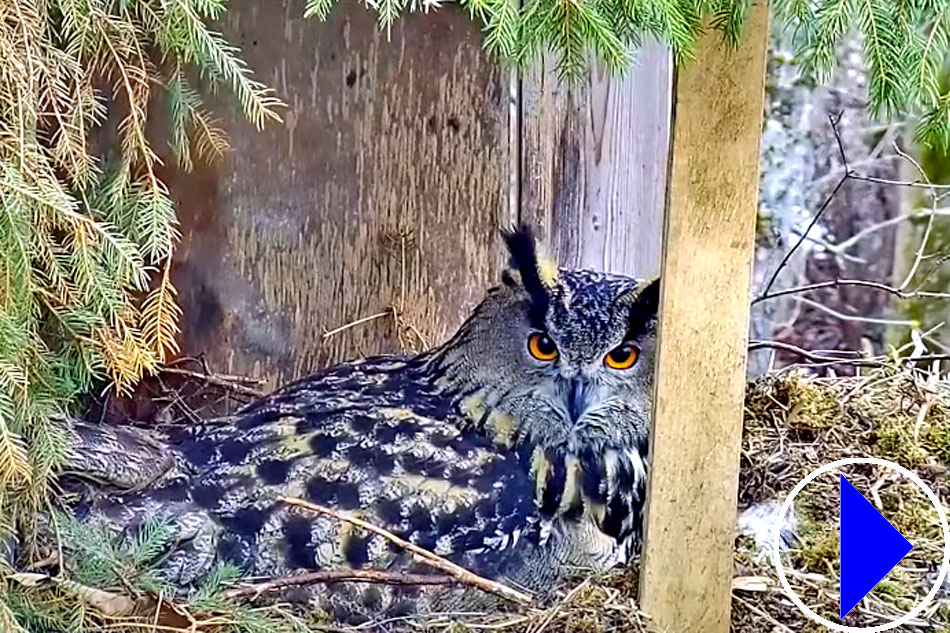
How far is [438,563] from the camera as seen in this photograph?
4.64 ft

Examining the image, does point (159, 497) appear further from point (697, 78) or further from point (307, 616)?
point (697, 78)

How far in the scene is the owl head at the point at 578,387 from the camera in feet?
4.90

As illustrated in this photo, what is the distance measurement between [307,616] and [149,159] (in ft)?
1.95

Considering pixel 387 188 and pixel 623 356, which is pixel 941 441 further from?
pixel 387 188

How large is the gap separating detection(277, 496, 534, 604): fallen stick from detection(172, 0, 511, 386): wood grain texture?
0.44 m

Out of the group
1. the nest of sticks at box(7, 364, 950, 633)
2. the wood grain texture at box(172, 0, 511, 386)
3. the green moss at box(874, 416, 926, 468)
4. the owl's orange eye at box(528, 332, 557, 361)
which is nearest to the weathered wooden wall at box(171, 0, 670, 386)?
the wood grain texture at box(172, 0, 511, 386)

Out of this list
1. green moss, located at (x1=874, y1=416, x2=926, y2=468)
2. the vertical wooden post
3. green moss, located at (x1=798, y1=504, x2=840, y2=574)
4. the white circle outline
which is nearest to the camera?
the vertical wooden post

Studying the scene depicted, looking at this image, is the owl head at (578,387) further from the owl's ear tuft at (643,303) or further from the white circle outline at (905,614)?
the white circle outline at (905,614)

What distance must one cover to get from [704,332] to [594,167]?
598mm

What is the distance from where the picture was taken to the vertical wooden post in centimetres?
125

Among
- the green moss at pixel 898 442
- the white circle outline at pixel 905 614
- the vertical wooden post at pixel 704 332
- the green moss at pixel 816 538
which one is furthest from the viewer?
the green moss at pixel 898 442

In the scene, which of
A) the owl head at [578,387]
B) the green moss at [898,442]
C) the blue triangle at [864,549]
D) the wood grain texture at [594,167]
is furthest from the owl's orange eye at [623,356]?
the green moss at [898,442]

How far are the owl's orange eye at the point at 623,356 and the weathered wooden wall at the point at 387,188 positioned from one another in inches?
10.0

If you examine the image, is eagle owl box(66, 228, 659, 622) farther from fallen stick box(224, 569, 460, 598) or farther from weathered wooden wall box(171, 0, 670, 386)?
weathered wooden wall box(171, 0, 670, 386)
